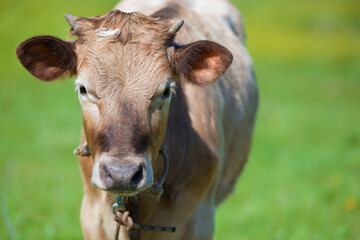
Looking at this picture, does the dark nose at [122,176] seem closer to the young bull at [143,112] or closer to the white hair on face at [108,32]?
the young bull at [143,112]

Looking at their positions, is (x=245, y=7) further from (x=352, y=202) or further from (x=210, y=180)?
(x=210, y=180)

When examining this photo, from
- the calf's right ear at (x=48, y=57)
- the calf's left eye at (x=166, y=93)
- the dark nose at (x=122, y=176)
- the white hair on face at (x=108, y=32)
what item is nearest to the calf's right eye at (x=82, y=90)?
the calf's right ear at (x=48, y=57)

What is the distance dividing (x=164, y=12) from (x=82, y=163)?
162 centimetres

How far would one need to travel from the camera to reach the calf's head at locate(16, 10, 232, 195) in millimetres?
2916

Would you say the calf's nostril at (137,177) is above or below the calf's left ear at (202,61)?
below

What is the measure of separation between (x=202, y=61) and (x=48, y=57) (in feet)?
3.64

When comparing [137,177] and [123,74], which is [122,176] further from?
[123,74]

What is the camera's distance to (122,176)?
2793mm

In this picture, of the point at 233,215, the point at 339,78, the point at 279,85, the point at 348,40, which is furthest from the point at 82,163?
the point at 348,40

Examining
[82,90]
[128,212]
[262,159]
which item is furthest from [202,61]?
[262,159]

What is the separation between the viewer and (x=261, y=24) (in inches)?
1248

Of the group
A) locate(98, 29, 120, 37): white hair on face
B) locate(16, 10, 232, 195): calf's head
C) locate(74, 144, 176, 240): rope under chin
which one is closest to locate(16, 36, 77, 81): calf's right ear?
locate(16, 10, 232, 195): calf's head

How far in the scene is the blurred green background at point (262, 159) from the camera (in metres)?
6.05

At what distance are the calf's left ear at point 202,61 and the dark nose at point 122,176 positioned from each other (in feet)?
3.18
